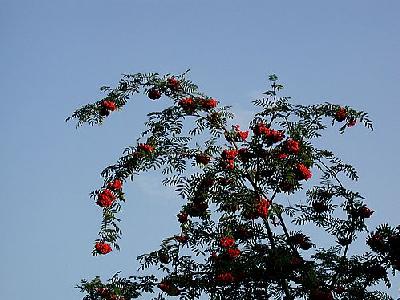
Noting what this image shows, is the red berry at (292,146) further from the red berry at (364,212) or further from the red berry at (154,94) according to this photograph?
the red berry at (154,94)

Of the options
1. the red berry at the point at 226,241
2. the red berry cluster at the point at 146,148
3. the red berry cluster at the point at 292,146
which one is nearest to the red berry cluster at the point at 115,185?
the red berry cluster at the point at 146,148

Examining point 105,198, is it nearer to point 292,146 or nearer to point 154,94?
point 154,94

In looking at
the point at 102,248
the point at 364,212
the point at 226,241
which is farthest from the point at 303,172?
the point at 102,248

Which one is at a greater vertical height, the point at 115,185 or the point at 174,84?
the point at 174,84

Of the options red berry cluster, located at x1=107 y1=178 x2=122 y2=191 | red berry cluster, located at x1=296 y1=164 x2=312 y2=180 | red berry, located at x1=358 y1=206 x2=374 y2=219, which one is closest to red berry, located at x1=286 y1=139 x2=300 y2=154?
red berry cluster, located at x1=296 y1=164 x2=312 y2=180

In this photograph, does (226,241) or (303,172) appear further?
(303,172)

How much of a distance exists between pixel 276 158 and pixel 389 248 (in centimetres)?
149

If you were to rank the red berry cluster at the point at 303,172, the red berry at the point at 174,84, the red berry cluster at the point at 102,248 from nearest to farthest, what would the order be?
the red berry cluster at the point at 102,248, the red berry cluster at the point at 303,172, the red berry at the point at 174,84

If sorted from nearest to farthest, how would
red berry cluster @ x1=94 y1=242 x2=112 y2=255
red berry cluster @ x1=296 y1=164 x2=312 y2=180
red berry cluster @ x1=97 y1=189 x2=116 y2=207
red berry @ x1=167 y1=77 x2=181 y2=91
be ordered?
red berry cluster @ x1=94 y1=242 x2=112 y2=255 → red berry cluster @ x1=97 y1=189 x2=116 y2=207 → red berry cluster @ x1=296 y1=164 x2=312 y2=180 → red berry @ x1=167 y1=77 x2=181 y2=91

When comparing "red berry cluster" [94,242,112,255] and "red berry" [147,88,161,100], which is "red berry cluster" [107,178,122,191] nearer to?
"red berry cluster" [94,242,112,255]

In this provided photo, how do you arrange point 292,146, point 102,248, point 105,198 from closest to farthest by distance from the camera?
point 102,248
point 105,198
point 292,146

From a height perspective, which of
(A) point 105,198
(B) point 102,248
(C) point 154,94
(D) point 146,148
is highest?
(C) point 154,94

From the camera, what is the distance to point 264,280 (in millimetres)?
6551

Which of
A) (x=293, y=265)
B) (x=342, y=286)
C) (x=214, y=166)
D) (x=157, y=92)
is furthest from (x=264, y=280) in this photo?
(x=157, y=92)
